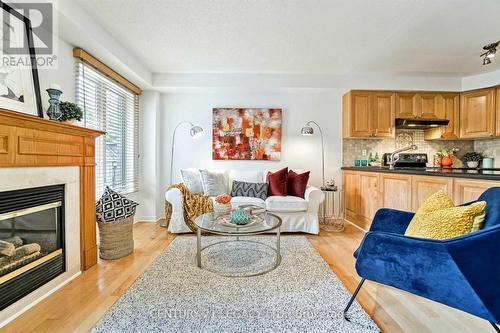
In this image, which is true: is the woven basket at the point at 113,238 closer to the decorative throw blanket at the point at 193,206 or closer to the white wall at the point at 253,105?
the decorative throw blanket at the point at 193,206

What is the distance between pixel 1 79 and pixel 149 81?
7.15 feet

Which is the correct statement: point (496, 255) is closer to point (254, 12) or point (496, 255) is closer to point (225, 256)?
point (225, 256)

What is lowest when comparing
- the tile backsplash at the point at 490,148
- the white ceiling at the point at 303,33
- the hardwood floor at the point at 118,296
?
the hardwood floor at the point at 118,296

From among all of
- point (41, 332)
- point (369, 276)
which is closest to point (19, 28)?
point (41, 332)

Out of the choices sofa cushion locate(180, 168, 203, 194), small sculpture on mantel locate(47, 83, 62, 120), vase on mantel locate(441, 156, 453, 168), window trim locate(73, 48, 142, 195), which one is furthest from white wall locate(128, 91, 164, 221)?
vase on mantel locate(441, 156, 453, 168)

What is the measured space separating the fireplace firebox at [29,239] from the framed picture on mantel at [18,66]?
674mm

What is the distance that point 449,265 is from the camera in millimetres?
1158

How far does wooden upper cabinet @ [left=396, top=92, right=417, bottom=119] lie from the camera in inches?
159

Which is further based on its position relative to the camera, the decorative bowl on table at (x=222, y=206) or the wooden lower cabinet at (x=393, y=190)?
the decorative bowl on table at (x=222, y=206)

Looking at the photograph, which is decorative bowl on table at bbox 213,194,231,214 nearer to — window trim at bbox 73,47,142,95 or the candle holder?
the candle holder

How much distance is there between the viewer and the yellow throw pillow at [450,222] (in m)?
1.28

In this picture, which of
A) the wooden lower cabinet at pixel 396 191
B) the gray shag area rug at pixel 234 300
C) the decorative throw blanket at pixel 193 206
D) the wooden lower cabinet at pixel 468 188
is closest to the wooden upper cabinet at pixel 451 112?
the wooden lower cabinet at pixel 396 191

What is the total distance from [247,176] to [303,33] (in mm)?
2156

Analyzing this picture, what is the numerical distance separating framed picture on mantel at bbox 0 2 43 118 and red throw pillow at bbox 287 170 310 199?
121 inches
